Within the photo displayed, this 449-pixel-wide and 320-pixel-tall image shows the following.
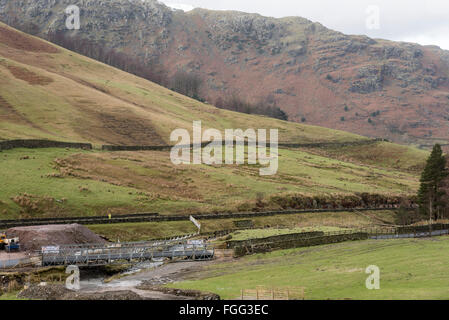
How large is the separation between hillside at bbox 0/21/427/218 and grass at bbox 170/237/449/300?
3156 cm

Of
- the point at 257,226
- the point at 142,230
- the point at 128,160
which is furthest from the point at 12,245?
the point at 128,160

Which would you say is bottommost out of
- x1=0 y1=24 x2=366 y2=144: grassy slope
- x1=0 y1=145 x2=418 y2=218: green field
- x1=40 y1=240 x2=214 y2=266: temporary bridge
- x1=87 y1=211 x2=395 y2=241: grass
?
x1=87 y1=211 x2=395 y2=241: grass

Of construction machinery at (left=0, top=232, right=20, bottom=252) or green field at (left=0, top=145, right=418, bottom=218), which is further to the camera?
green field at (left=0, top=145, right=418, bottom=218)

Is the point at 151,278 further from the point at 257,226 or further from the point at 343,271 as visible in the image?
the point at 257,226

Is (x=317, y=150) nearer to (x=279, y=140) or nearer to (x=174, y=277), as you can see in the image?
(x=279, y=140)

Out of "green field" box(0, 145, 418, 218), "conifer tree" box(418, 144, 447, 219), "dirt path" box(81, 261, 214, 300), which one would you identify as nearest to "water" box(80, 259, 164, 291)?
"dirt path" box(81, 261, 214, 300)

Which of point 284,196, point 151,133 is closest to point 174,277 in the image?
point 284,196

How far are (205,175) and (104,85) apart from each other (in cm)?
9021

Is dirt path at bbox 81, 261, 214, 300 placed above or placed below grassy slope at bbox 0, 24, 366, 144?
below

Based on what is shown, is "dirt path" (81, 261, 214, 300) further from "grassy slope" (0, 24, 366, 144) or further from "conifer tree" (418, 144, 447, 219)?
"grassy slope" (0, 24, 366, 144)

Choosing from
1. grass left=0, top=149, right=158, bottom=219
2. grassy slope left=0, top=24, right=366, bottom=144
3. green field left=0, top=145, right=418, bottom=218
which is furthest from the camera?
grassy slope left=0, top=24, right=366, bottom=144

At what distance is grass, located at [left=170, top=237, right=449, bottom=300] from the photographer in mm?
34625

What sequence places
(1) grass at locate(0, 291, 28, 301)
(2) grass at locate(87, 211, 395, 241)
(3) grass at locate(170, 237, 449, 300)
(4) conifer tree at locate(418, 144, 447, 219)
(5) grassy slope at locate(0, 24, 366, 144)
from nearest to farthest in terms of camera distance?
(3) grass at locate(170, 237, 449, 300)
(1) grass at locate(0, 291, 28, 301)
(2) grass at locate(87, 211, 395, 241)
(4) conifer tree at locate(418, 144, 447, 219)
(5) grassy slope at locate(0, 24, 366, 144)

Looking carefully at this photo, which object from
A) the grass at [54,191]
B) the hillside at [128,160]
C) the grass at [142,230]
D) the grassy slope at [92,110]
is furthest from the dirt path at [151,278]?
the grassy slope at [92,110]
